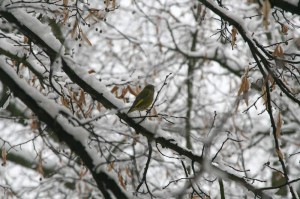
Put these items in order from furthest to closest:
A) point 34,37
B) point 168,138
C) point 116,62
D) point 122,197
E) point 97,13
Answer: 1. point 116,62
2. point 97,13
3. point 168,138
4. point 34,37
5. point 122,197

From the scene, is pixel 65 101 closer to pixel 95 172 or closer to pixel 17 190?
pixel 95 172

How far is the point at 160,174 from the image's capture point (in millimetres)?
8242

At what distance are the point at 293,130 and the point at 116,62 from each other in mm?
3540

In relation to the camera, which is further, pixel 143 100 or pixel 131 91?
pixel 131 91

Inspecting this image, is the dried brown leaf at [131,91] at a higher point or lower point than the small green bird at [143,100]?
higher

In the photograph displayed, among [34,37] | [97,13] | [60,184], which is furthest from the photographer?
[60,184]

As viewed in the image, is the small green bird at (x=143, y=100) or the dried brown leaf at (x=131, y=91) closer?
the small green bird at (x=143, y=100)

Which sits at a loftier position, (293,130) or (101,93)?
(293,130)

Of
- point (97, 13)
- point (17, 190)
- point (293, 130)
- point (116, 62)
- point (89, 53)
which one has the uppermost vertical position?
point (89, 53)

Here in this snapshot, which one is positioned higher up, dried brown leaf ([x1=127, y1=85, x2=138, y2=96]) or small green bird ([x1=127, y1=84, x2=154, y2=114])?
dried brown leaf ([x1=127, y1=85, x2=138, y2=96])

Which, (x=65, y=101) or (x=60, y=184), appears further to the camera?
(x=60, y=184)

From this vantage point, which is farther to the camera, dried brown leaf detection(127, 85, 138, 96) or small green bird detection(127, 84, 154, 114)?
dried brown leaf detection(127, 85, 138, 96)

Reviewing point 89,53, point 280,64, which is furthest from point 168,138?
point 89,53

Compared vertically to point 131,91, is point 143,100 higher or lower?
lower
